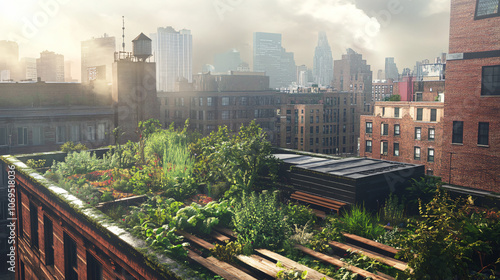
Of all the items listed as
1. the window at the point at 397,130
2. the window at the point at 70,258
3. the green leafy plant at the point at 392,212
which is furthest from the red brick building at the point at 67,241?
the window at the point at 397,130

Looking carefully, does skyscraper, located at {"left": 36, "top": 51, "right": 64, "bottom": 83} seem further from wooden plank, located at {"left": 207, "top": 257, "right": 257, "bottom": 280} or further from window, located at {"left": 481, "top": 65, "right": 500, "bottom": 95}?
wooden plank, located at {"left": 207, "top": 257, "right": 257, "bottom": 280}

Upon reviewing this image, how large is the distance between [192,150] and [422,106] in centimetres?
6717

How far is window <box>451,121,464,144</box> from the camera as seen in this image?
3869 centimetres

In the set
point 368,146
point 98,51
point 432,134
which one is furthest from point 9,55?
point 432,134

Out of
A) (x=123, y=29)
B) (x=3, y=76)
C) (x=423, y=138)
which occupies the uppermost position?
(x=123, y=29)

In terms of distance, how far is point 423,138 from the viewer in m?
76.3

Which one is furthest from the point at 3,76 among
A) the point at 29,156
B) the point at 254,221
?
the point at 254,221

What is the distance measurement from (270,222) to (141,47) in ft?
173

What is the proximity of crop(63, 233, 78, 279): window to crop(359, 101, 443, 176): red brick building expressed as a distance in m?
69.1

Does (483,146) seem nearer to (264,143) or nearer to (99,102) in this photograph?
(264,143)

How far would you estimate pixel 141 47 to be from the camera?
2277 inches

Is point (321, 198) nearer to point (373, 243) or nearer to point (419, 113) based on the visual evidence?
point (373, 243)

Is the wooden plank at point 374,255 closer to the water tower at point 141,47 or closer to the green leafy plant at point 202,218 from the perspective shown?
the green leafy plant at point 202,218

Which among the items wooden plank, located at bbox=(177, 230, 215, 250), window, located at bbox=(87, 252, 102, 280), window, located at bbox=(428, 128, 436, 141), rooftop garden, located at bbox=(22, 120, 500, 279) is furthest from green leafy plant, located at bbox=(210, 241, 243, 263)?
window, located at bbox=(428, 128, 436, 141)
